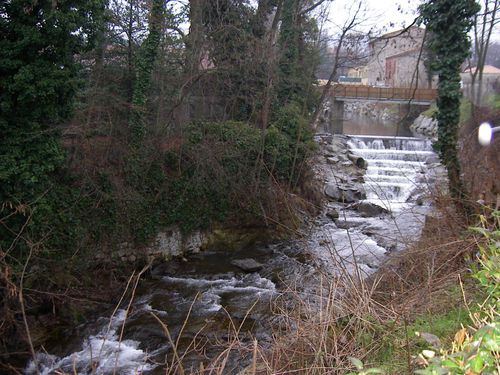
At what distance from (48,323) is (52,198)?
8.38 feet

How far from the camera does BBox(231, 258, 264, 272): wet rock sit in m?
11.5

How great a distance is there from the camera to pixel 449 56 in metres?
10.1

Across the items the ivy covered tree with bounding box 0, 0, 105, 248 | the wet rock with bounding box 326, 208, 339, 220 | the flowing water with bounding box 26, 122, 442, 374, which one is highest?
the ivy covered tree with bounding box 0, 0, 105, 248

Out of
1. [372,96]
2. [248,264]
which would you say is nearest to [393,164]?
[372,96]

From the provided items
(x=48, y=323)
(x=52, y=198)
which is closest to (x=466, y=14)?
(x=52, y=198)

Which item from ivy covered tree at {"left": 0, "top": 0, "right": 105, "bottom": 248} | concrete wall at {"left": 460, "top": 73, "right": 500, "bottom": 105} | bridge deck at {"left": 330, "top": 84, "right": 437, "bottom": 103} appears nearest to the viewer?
ivy covered tree at {"left": 0, "top": 0, "right": 105, "bottom": 248}

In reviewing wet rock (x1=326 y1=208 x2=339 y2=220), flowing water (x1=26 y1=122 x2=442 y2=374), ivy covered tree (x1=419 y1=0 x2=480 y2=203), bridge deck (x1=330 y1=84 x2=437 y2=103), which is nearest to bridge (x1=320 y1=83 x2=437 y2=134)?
bridge deck (x1=330 y1=84 x2=437 y2=103)

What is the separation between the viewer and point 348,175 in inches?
796

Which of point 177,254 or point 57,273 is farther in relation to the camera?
point 177,254

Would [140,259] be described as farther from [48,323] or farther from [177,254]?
[48,323]

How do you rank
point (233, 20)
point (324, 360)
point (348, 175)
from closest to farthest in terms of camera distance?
point (324, 360) → point (233, 20) → point (348, 175)

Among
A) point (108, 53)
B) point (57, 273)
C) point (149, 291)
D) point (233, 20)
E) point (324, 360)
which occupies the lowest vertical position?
point (149, 291)

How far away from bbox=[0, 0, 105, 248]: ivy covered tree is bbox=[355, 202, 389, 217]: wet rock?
10.9 metres

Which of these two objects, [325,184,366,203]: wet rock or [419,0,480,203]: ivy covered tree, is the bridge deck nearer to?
[325,184,366,203]: wet rock
